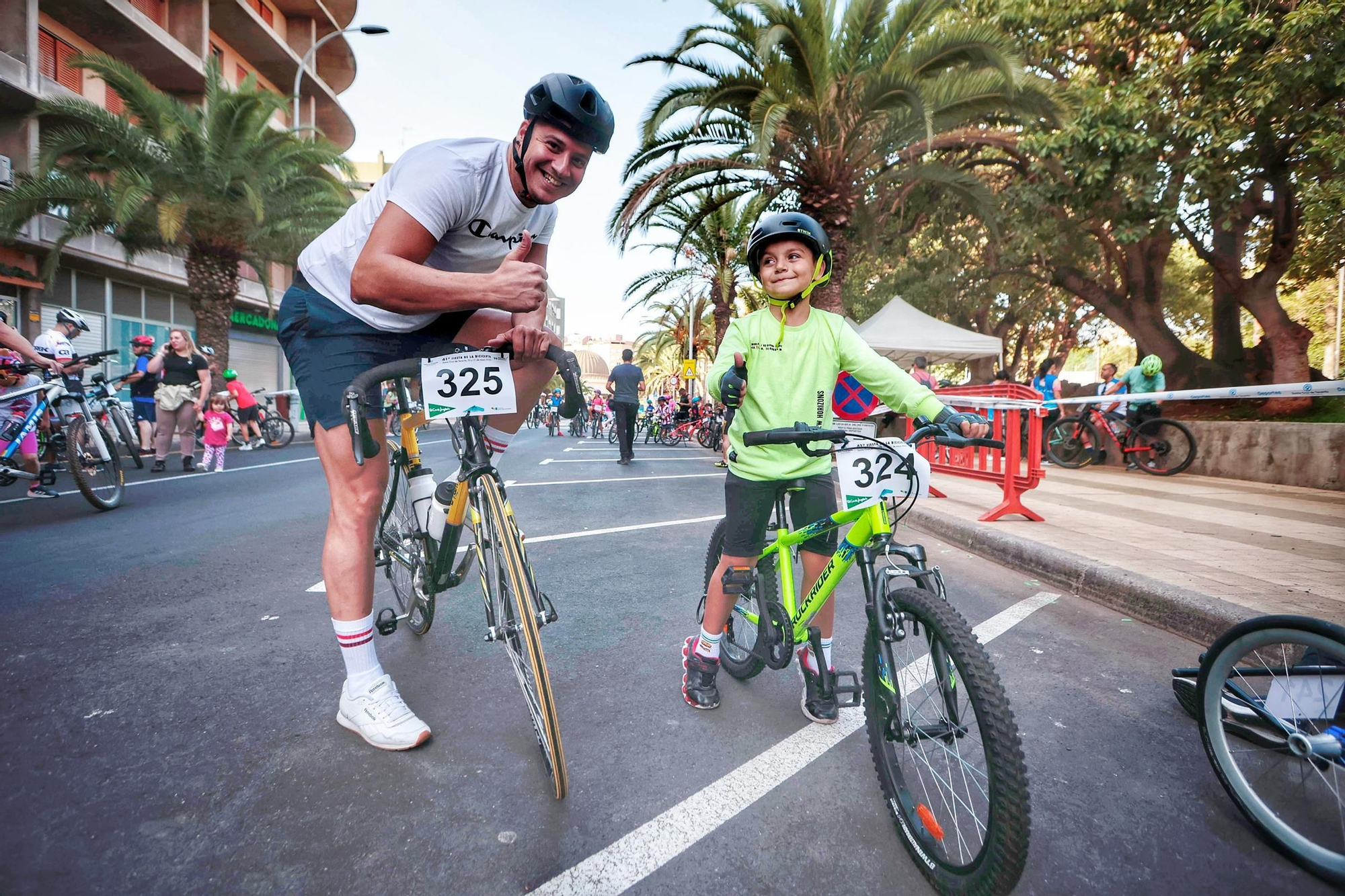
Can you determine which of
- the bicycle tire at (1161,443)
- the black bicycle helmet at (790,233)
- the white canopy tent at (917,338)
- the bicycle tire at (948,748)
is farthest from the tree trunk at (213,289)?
the bicycle tire at (1161,443)

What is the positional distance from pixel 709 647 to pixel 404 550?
4.39 feet

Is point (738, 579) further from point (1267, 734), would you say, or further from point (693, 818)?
point (1267, 734)

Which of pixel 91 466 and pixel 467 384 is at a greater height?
pixel 467 384

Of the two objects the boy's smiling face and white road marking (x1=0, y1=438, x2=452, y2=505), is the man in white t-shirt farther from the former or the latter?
white road marking (x1=0, y1=438, x2=452, y2=505)

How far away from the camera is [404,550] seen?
2895 mm

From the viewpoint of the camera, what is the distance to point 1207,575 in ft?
13.1

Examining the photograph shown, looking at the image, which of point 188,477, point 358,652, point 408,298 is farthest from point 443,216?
point 188,477

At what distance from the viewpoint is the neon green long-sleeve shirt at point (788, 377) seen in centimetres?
245

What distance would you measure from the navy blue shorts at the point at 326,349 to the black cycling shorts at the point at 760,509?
1136 millimetres

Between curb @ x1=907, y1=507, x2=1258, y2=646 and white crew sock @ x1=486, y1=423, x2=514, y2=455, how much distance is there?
10.9ft

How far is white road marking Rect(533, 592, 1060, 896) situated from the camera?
1.63 metres

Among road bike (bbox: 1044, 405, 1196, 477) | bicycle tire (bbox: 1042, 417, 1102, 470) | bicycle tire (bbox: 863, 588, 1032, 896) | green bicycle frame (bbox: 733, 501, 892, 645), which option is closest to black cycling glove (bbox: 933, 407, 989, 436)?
green bicycle frame (bbox: 733, 501, 892, 645)

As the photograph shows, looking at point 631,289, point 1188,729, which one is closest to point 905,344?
point 631,289

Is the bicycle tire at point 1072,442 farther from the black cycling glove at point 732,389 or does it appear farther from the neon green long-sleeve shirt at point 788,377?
the black cycling glove at point 732,389
